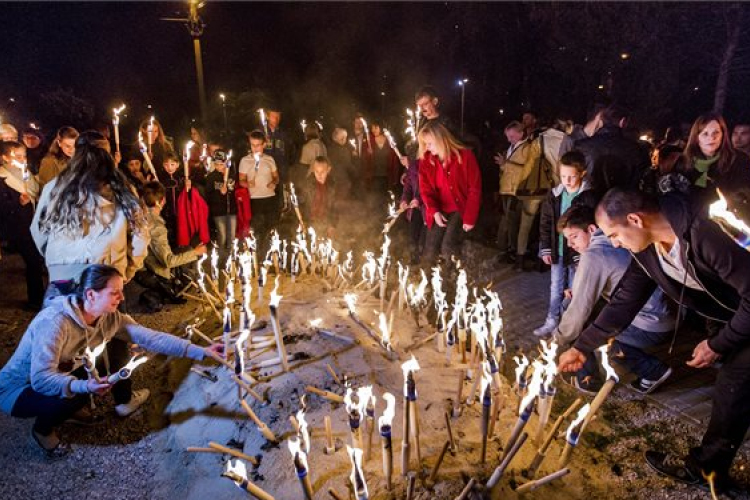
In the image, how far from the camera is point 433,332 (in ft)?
18.0

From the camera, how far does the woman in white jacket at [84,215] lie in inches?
169

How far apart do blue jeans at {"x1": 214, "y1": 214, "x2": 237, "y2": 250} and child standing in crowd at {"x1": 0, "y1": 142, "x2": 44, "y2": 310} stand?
2381 millimetres

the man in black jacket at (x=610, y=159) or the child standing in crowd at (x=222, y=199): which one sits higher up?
the man in black jacket at (x=610, y=159)

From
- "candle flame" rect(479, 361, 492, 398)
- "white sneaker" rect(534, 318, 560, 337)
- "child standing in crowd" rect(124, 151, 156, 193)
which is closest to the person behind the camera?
"candle flame" rect(479, 361, 492, 398)

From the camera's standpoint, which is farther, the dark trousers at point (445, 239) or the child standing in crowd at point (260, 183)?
the child standing in crowd at point (260, 183)

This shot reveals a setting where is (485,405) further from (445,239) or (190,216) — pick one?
(190,216)

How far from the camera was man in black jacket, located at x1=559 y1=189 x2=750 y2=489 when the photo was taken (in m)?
3.12

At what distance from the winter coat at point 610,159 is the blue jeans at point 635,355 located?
1.74 metres

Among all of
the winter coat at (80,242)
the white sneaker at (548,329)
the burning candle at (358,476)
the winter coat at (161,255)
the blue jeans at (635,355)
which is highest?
the winter coat at (80,242)

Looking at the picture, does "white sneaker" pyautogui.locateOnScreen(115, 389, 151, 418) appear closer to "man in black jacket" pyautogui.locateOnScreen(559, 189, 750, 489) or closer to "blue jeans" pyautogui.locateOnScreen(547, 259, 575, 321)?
"man in black jacket" pyautogui.locateOnScreen(559, 189, 750, 489)

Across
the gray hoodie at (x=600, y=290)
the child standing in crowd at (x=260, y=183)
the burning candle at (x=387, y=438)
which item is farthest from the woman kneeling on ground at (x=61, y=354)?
the child standing in crowd at (x=260, y=183)

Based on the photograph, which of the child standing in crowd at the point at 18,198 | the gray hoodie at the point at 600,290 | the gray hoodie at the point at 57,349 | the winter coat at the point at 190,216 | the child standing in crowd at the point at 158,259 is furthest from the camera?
the winter coat at the point at 190,216

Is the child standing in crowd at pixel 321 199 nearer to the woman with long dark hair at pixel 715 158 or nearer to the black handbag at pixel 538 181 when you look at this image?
the black handbag at pixel 538 181

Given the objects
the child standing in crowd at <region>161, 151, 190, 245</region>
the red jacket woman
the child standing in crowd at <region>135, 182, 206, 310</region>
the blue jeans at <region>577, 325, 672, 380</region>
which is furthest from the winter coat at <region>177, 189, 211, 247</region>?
the blue jeans at <region>577, 325, 672, 380</region>
